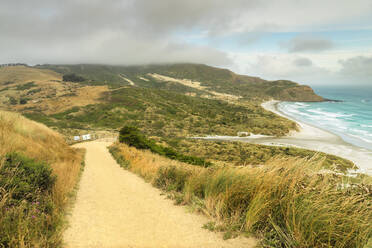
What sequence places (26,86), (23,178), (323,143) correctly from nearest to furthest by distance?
1. (23,178)
2. (323,143)
3. (26,86)

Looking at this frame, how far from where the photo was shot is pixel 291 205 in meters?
3.38

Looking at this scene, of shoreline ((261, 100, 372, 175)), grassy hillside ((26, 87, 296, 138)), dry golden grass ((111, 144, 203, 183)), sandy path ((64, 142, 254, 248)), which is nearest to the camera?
sandy path ((64, 142, 254, 248))

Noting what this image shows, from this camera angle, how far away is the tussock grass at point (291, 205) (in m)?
2.78

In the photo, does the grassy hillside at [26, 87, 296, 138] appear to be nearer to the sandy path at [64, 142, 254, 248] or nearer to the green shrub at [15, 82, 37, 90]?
the sandy path at [64, 142, 254, 248]

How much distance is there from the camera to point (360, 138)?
55.4m

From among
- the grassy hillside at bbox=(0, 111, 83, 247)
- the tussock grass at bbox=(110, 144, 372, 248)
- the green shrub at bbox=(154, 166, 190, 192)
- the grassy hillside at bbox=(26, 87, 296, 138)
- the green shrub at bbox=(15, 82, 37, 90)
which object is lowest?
the grassy hillside at bbox=(26, 87, 296, 138)

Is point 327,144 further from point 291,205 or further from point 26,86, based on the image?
point 26,86

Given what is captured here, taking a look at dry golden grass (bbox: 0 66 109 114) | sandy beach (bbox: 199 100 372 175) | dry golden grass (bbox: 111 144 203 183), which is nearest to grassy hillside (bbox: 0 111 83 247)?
dry golden grass (bbox: 111 144 203 183)

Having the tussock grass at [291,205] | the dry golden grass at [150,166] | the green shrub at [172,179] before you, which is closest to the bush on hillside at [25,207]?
the tussock grass at [291,205]

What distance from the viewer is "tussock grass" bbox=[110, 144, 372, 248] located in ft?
9.11

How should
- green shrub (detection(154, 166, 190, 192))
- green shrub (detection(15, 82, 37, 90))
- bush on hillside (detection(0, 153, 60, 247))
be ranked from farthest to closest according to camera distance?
green shrub (detection(15, 82, 37, 90))
green shrub (detection(154, 166, 190, 192))
bush on hillside (detection(0, 153, 60, 247))

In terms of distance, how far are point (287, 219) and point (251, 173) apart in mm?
1276

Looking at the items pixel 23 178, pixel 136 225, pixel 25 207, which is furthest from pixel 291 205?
pixel 23 178

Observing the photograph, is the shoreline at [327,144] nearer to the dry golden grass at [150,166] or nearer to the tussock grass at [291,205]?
the dry golden grass at [150,166]
